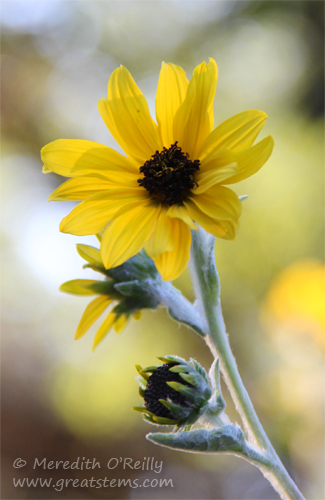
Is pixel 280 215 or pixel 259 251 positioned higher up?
pixel 280 215

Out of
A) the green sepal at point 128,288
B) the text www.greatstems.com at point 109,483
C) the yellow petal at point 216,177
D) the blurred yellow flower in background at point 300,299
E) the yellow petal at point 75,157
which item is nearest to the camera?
the yellow petal at point 216,177

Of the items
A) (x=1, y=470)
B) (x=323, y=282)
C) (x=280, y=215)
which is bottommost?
(x=1, y=470)

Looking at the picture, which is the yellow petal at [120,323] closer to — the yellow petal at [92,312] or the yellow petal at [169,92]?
the yellow petal at [92,312]

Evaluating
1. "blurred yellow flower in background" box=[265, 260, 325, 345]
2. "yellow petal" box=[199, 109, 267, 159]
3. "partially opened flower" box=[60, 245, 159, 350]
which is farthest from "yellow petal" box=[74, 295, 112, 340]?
"blurred yellow flower in background" box=[265, 260, 325, 345]

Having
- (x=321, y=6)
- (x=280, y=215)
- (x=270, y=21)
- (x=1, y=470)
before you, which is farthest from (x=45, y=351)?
(x=321, y=6)

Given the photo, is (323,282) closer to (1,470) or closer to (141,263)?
(141,263)

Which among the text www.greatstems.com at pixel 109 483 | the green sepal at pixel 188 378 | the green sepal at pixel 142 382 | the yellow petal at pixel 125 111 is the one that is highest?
the yellow petal at pixel 125 111

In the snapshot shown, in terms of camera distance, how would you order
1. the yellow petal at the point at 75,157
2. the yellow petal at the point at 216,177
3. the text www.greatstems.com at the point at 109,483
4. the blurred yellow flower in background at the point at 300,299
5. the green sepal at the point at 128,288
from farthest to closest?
the blurred yellow flower in background at the point at 300,299, the text www.greatstems.com at the point at 109,483, the green sepal at the point at 128,288, the yellow petal at the point at 75,157, the yellow petal at the point at 216,177

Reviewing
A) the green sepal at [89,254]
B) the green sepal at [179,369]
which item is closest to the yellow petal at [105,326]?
the green sepal at [89,254]
